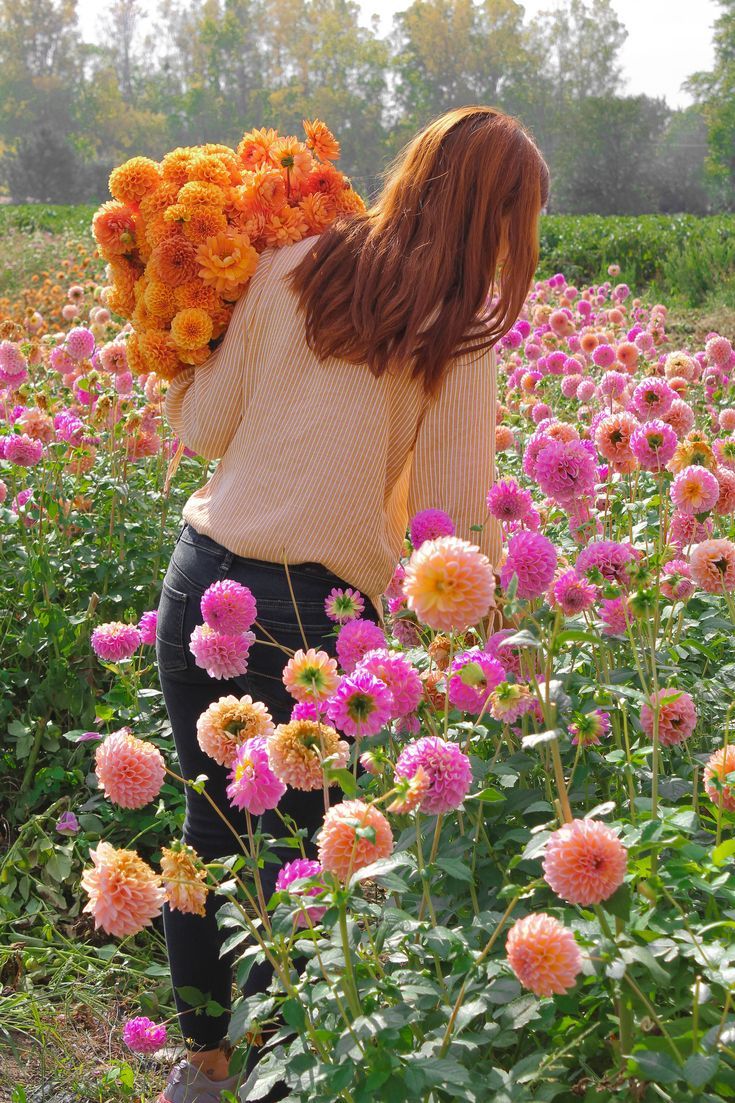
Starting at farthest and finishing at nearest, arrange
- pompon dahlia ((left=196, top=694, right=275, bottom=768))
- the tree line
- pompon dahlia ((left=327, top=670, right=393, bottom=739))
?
1. the tree line
2. pompon dahlia ((left=196, top=694, right=275, bottom=768))
3. pompon dahlia ((left=327, top=670, right=393, bottom=739))

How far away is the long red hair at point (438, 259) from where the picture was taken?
5.99 feet

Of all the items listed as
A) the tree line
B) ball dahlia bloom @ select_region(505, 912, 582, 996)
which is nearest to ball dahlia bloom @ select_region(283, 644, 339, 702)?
ball dahlia bloom @ select_region(505, 912, 582, 996)

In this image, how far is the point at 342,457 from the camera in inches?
74.7

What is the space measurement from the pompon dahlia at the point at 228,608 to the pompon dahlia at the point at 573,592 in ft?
1.47

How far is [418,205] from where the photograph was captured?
1.90 m

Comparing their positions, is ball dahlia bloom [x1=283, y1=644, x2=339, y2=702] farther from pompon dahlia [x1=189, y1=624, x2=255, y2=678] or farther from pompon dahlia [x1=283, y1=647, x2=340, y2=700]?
pompon dahlia [x1=189, y1=624, x2=255, y2=678]

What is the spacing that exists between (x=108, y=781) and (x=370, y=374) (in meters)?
0.86

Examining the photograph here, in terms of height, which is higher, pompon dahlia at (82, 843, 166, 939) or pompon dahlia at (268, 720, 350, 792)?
pompon dahlia at (268, 720, 350, 792)

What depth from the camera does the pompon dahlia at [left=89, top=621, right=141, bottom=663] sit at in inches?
93.0

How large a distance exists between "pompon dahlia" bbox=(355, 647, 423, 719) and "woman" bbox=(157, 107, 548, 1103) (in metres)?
0.47

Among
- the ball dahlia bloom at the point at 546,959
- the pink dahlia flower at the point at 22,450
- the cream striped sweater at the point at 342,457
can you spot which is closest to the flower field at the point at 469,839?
the ball dahlia bloom at the point at 546,959

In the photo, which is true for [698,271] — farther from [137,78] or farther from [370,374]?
[137,78]

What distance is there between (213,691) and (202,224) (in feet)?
2.84

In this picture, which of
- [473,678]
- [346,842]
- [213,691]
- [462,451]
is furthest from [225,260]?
[346,842]
